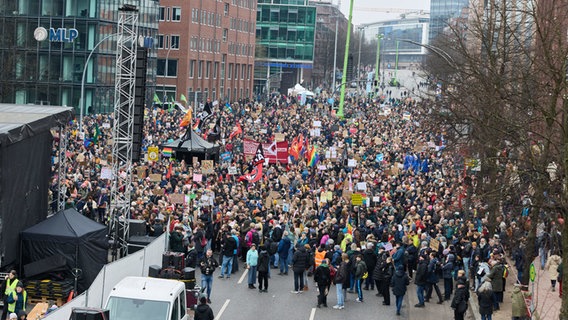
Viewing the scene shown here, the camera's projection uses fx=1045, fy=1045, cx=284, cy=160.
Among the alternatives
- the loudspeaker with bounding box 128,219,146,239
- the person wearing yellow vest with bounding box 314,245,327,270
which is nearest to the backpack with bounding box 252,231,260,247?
the person wearing yellow vest with bounding box 314,245,327,270

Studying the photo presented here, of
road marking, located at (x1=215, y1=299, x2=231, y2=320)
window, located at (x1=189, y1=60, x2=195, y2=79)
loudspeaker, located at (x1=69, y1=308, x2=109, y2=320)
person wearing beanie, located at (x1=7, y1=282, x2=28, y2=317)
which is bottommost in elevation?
road marking, located at (x1=215, y1=299, x2=231, y2=320)

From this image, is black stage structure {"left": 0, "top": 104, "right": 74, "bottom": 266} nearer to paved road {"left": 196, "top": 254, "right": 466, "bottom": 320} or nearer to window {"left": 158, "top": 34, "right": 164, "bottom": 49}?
paved road {"left": 196, "top": 254, "right": 466, "bottom": 320}

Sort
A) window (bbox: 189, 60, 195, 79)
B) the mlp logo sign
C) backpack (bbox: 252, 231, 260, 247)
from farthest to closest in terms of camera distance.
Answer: window (bbox: 189, 60, 195, 79)
the mlp logo sign
backpack (bbox: 252, 231, 260, 247)

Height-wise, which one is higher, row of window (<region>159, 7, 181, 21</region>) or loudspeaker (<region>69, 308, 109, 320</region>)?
row of window (<region>159, 7, 181, 21</region>)

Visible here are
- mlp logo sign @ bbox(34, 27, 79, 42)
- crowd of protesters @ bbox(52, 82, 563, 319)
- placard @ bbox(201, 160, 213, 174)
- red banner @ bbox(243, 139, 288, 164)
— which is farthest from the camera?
mlp logo sign @ bbox(34, 27, 79, 42)

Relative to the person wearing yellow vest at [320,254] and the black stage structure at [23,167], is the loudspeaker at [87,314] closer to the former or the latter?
the black stage structure at [23,167]

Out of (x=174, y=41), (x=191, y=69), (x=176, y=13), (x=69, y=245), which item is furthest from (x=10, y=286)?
(x=191, y=69)

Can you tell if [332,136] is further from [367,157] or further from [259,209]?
[259,209]

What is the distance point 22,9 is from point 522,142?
195 ft

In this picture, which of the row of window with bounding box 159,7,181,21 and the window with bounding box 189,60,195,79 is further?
the window with bounding box 189,60,195,79

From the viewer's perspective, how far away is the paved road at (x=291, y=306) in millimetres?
A: 24188

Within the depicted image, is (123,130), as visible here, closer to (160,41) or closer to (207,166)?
(207,166)

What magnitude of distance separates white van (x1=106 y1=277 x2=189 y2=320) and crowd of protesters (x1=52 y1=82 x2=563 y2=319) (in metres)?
5.30

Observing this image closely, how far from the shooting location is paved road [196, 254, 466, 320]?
79.4 feet
